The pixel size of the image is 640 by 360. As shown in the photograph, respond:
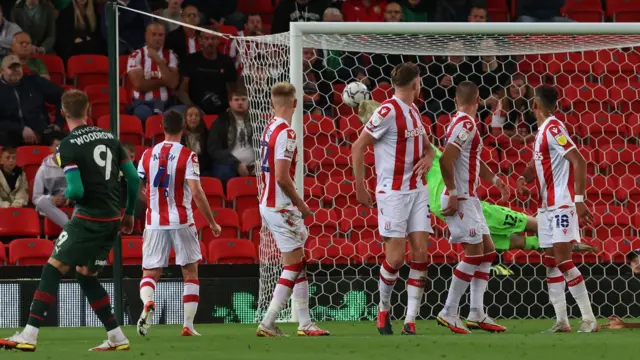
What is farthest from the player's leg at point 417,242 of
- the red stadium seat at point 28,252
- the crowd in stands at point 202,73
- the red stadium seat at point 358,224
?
the red stadium seat at point 28,252

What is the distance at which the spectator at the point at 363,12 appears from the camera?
15961mm

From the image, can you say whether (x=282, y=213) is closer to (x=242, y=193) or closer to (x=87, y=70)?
(x=242, y=193)

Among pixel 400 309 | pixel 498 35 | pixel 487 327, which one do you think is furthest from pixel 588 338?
pixel 498 35

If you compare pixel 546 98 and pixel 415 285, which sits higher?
pixel 546 98

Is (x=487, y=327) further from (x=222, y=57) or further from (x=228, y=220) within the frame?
(x=222, y=57)

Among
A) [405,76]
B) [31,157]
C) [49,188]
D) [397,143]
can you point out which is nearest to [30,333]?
[397,143]

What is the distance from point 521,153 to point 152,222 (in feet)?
16.9

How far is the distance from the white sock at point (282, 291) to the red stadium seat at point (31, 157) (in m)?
5.51

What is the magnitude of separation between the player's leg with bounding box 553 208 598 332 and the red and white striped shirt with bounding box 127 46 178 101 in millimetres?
6858

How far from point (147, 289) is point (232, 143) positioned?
4.72 m

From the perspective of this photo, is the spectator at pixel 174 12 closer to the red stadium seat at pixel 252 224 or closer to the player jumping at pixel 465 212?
the red stadium seat at pixel 252 224

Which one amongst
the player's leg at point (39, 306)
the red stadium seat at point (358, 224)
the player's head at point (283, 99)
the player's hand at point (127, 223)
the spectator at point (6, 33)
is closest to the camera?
the player's leg at point (39, 306)

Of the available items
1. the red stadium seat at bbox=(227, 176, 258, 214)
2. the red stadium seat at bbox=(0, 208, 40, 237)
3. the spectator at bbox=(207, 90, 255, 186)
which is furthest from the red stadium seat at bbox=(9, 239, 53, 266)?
the spectator at bbox=(207, 90, 255, 186)

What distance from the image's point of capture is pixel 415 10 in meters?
16.0
